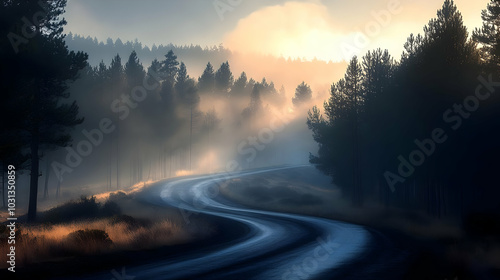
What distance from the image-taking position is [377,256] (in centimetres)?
1105

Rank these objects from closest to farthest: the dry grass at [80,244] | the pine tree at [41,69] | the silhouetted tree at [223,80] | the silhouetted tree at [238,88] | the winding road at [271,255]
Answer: the winding road at [271,255] → the dry grass at [80,244] → the pine tree at [41,69] → the silhouetted tree at [223,80] → the silhouetted tree at [238,88]

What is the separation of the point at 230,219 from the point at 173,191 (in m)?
19.4

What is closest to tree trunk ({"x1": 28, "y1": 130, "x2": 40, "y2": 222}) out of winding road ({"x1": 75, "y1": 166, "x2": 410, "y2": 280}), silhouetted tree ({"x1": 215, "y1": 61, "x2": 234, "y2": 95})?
winding road ({"x1": 75, "y1": 166, "x2": 410, "y2": 280})

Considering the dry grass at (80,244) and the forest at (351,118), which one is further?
the forest at (351,118)

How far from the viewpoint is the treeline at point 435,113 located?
83.5ft

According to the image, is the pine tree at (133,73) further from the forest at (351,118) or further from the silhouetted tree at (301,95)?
the silhouetted tree at (301,95)

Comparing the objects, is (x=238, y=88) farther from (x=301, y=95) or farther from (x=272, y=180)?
(x=272, y=180)

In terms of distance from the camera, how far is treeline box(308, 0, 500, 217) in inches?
1001

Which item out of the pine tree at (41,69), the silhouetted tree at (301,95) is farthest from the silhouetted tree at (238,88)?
the pine tree at (41,69)

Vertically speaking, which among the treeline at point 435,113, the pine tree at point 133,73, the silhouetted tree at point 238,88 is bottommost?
the treeline at point 435,113

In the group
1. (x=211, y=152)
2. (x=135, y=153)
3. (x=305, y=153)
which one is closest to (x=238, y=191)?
(x=135, y=153)

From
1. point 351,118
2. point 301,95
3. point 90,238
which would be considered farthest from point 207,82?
point 90,238

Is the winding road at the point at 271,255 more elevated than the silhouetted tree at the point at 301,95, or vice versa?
the silhouetted tree at the point at 301,95

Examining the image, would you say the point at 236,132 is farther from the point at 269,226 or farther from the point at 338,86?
the point at 269,226
